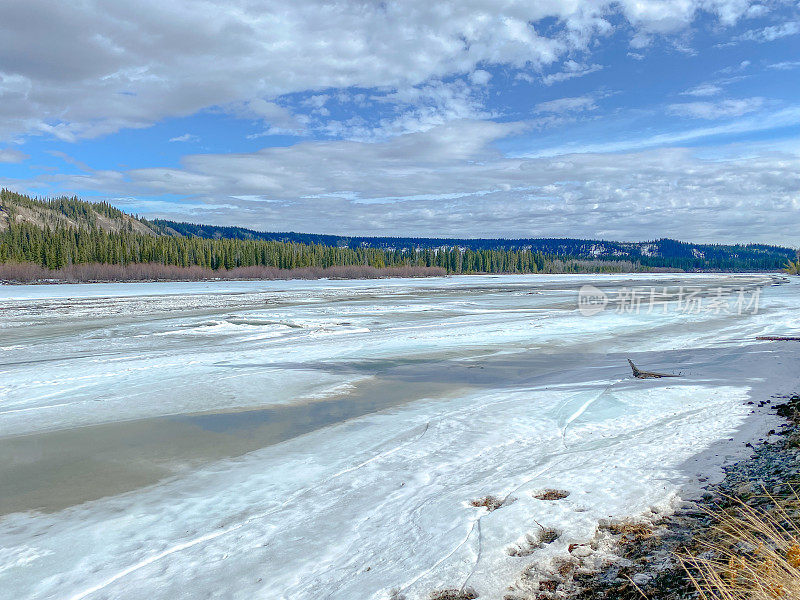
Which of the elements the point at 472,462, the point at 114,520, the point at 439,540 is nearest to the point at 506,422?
the point at 472,462

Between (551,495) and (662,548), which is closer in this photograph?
(662,548)

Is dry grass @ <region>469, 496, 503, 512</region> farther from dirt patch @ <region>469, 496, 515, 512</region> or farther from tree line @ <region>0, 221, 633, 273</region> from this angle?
A: tree line @ <region>0, 221, 633, 273</region>

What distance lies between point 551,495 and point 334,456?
2.71m

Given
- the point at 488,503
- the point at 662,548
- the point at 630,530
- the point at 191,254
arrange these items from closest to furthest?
the point at 662,548 → the point at 630,530 → the point at 488,503 → the point at 191,254

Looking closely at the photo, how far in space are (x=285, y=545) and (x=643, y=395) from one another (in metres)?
7.13

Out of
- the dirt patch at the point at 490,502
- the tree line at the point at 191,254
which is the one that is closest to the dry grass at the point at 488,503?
the dirt patch at the point at 490,502

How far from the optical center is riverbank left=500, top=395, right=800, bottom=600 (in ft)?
11.8

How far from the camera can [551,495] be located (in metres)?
5.30

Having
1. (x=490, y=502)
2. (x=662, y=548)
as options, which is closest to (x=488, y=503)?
(x=490, y=502)

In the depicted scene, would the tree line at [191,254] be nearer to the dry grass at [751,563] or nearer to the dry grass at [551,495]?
the dry grass at [551,495]

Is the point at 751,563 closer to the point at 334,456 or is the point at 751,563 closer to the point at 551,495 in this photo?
the point at 551,495

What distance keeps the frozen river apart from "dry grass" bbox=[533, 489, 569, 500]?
0.11 metres

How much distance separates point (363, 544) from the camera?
450 cm

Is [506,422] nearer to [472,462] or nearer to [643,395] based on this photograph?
[472,462]
